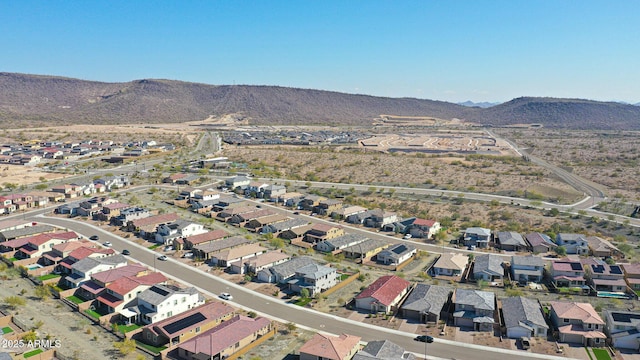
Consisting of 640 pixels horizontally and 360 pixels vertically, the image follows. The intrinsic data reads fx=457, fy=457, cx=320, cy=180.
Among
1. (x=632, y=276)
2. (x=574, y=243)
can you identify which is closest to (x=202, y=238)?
(x=574, y=243)

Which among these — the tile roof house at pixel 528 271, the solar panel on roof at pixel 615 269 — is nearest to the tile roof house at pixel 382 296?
the tile roof house at pixel 528 271

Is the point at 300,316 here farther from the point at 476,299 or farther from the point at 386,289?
the point at 476,299

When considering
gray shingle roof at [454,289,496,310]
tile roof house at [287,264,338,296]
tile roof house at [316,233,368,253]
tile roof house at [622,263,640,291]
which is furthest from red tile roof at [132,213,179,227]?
tile roof house at [622,263,640,291]

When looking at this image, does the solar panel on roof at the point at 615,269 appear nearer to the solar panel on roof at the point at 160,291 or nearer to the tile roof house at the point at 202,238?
the solar panel on roof at the point at 160,291

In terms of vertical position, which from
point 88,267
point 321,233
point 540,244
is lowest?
point 88,267

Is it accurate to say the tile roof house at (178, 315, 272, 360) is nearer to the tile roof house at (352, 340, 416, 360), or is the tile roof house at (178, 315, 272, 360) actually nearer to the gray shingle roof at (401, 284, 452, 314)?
the tile roof house at (352, 340, 416, 360)
